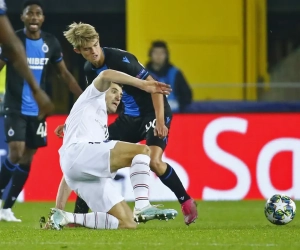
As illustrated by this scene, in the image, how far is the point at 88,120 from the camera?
832 cm

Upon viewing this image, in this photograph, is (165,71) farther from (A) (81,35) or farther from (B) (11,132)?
(A) (81,35)

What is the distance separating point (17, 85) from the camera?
35.1ft

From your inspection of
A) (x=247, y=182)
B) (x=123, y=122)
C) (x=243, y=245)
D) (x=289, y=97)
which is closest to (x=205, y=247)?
(x=243, y=245)

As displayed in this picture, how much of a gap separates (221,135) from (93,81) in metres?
4.68

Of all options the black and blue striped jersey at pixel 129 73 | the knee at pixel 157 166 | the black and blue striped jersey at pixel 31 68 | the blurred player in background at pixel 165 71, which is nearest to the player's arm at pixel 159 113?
the black and blue striped jersey at pixel 129 73

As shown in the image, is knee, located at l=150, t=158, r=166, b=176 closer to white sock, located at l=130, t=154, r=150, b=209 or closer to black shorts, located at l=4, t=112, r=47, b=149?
white sock, located at l=130, t=154, r=150, b=209

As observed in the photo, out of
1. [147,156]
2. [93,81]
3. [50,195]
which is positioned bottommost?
[50,195]

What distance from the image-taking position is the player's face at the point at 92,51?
8508 mm

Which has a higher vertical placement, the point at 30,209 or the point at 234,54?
the point at 234,54

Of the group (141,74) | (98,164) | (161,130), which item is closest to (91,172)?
(98,164)

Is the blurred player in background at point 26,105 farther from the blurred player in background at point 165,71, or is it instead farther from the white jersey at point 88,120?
the blurred player in background at point 165,71

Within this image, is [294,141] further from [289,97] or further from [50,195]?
[50,195]

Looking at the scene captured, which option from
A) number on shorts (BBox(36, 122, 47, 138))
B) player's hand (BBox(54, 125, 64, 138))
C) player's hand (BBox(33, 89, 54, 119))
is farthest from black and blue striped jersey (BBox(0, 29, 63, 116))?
player's hand (BBox(33, 89, 54, 119))

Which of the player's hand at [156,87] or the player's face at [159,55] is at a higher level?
the player's face at [159,55]
